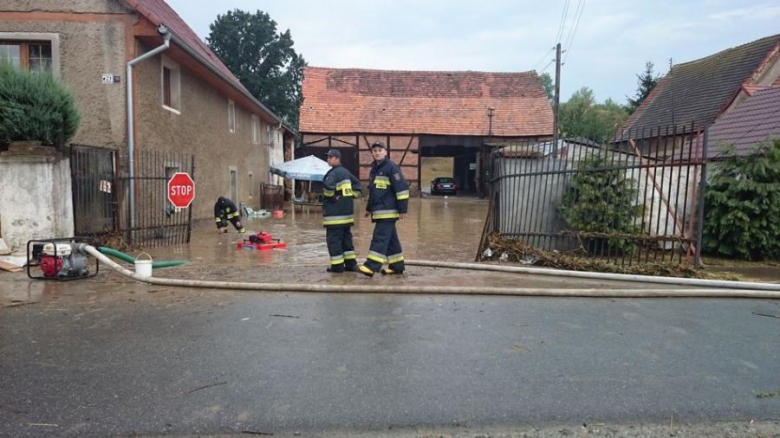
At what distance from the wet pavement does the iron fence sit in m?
2.26

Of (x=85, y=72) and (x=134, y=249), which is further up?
(x=85, y=72)

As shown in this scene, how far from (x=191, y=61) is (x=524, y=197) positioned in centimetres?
871

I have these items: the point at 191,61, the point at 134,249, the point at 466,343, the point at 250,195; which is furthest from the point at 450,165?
the point at 466,343

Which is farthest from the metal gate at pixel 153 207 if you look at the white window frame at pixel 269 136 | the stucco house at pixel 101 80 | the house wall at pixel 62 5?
the white window frame at pixel 269 136

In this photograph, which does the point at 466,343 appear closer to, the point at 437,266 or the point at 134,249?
the point at 437,266

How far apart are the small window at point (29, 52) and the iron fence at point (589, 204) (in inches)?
359

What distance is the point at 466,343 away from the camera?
14.5 ft

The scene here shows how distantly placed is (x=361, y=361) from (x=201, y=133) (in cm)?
1265

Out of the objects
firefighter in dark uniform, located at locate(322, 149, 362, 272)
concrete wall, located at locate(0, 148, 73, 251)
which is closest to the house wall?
concrete wall, located at locate(0, 148, 73, 251)

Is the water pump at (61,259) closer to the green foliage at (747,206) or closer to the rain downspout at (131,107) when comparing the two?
the rain downspout at (131,107)

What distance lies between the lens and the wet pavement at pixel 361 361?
3154 mm

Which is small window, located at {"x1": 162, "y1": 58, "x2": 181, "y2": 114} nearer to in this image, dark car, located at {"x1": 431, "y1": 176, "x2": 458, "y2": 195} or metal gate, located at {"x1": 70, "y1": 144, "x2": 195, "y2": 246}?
metal gate, located at {"x1": 70, "y1": 144, "x2": 195, "y2": 246}

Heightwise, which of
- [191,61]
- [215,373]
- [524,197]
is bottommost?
[215,373]

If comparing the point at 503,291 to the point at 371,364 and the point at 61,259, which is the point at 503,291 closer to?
the point at 371,364
